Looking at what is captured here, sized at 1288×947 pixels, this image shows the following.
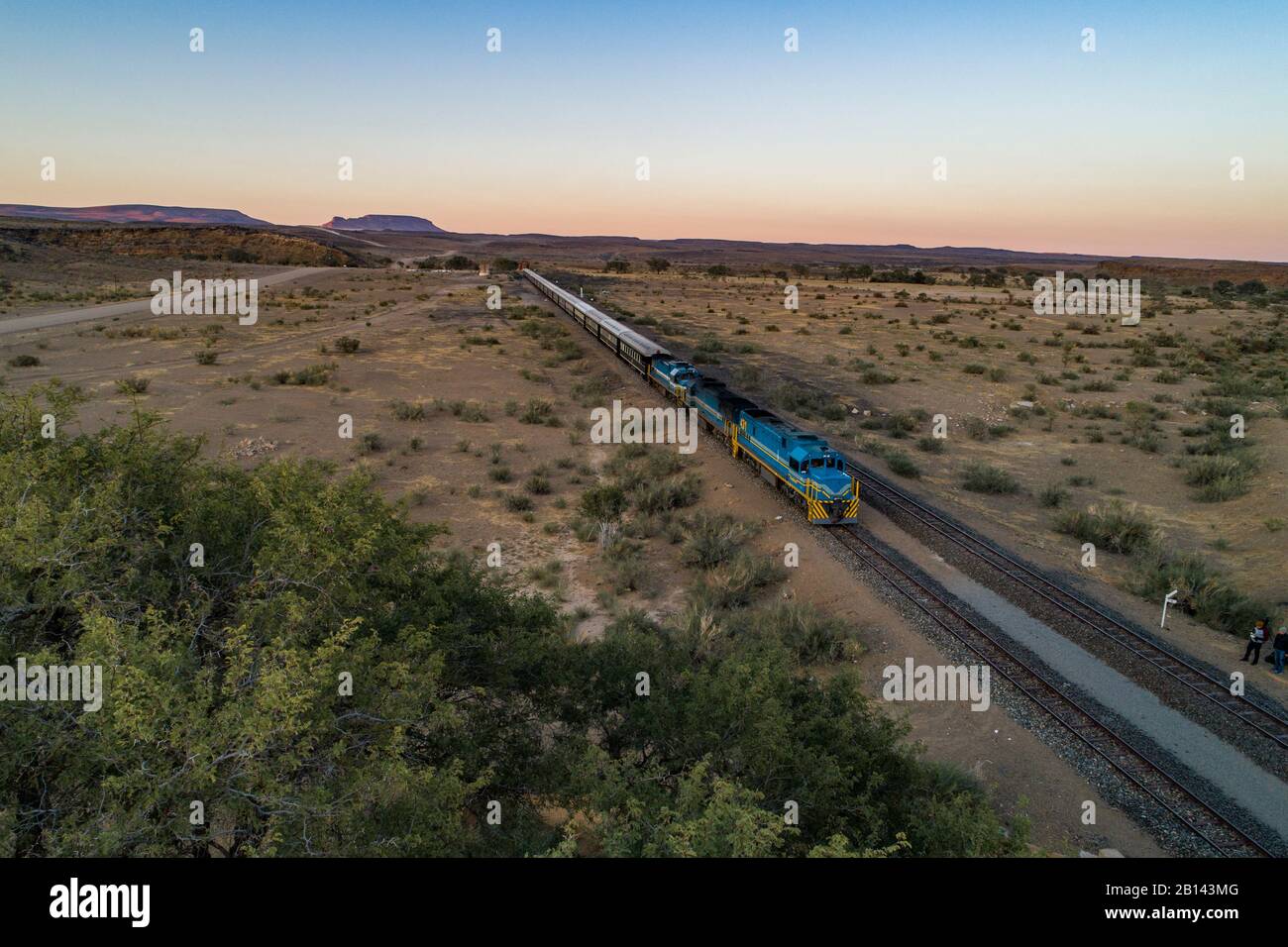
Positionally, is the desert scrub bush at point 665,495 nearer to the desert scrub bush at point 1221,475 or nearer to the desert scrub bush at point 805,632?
the desert scrub bush at point 805,632

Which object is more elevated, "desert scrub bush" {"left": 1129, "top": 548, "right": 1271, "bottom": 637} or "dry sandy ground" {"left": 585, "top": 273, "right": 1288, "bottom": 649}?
"dry sandy ground" {"left": 585, "top": 273, "right": 1288, "bottom": 649}

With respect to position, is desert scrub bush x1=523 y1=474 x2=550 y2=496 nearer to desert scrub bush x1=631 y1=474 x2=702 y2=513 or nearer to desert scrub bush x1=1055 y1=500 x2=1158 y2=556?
desert scrub bush x1=631 y1=474 x2=702 y2=513

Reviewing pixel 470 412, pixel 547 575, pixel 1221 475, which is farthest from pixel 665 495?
pixel 1221 475

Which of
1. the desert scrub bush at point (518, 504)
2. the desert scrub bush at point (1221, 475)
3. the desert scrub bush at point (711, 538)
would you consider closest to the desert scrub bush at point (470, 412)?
the desert scrub bush at point (518, 504)

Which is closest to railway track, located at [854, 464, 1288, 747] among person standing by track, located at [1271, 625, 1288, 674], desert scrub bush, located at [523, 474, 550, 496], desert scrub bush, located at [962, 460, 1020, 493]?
person standing by track, located at [1271, 625, 1288, 674]

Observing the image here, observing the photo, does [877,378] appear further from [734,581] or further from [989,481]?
[734,581]

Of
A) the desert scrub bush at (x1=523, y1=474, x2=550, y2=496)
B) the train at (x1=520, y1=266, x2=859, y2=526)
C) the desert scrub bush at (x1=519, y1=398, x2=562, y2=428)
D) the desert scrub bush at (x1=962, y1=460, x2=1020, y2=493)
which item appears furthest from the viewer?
the desert scrub bush at (x1=519, y1=398, x2=562, y2=428)
